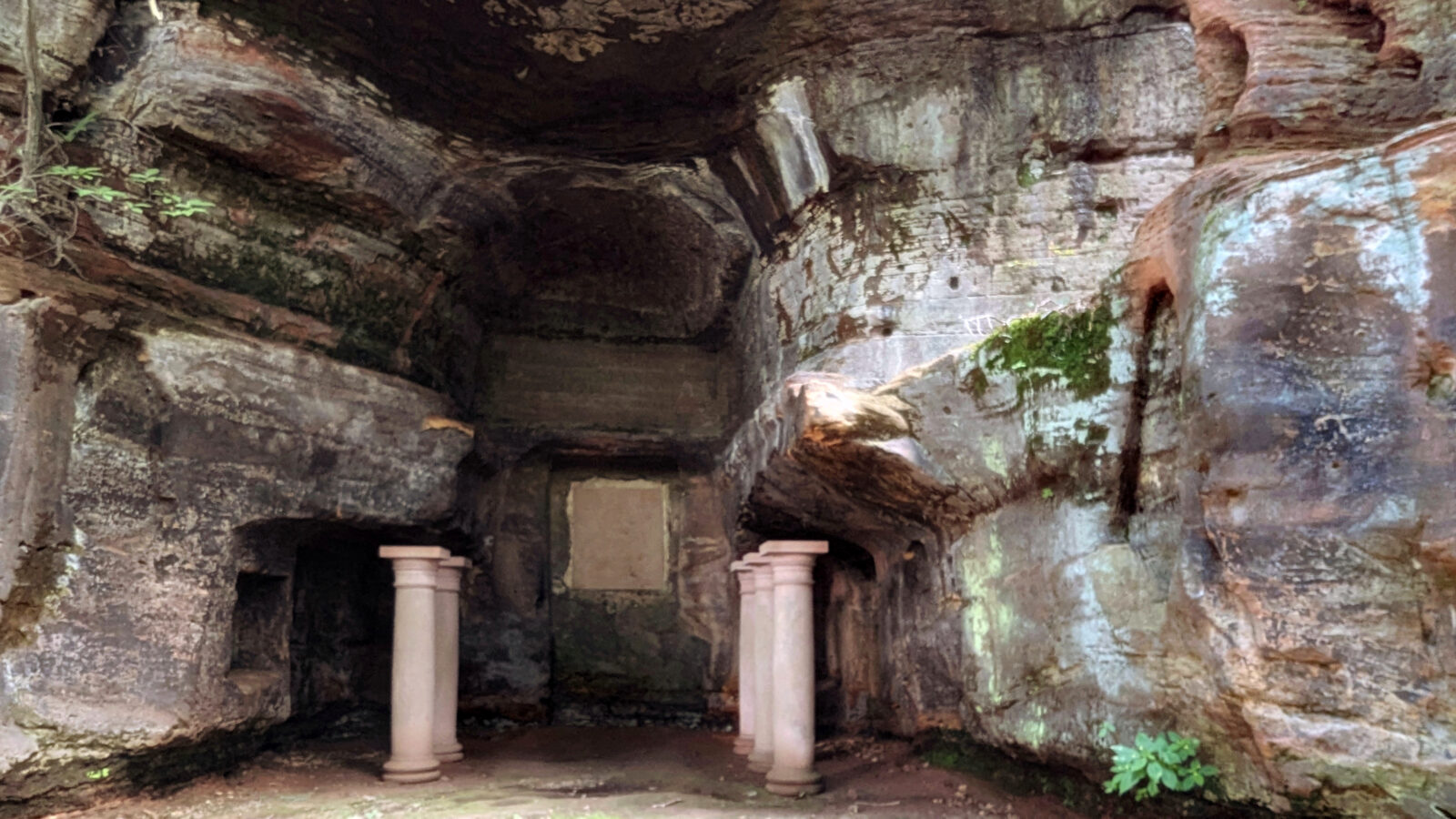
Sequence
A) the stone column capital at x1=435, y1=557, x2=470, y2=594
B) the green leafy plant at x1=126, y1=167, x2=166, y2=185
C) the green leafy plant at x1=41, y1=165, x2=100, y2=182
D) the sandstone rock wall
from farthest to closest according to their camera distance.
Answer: the stone column capital at x1=435, y1=557, x2=470, y2=594
the green leafy plant at x1=126, y1=167, x2=166, y2=185
the green leafy plant at x1=41, y1=165, x2=100, y2=182
the sandstone rock wall

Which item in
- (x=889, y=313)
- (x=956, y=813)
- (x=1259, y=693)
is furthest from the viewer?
(x=889, y=313)

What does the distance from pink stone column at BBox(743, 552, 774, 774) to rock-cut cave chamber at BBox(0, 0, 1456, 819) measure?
594mm

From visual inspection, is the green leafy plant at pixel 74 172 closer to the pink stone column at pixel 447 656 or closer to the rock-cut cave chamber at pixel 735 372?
the rock-cut cave chamber at pixel 735 372

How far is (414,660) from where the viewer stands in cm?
845

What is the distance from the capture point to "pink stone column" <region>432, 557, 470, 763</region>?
29.5 ft

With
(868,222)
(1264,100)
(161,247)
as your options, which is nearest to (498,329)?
(161,247)

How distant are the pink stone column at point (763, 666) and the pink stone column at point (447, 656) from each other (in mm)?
2691

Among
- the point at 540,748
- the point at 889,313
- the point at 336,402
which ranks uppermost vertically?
the point at 889,313

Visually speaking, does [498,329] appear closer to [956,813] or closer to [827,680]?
[827,680]

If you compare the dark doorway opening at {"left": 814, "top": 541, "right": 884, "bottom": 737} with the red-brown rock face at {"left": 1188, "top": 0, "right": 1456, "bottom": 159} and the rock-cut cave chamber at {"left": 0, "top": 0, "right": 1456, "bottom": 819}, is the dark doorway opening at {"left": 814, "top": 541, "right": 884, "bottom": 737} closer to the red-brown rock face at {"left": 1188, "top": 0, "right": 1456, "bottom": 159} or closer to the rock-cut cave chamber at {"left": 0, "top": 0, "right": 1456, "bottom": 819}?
the rock-cut cave chamber at {"left": 0, "top": 0, "right": 1456, "bottom": 819}

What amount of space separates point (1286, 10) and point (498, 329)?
871 cm

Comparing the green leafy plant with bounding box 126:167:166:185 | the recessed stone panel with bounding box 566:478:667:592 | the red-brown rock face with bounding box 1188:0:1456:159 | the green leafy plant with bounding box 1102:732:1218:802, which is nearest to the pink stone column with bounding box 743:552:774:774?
the recessed stone panel with bounding box 566:478:667:592

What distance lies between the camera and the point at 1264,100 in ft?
16.7

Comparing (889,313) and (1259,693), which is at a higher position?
(889,313)
